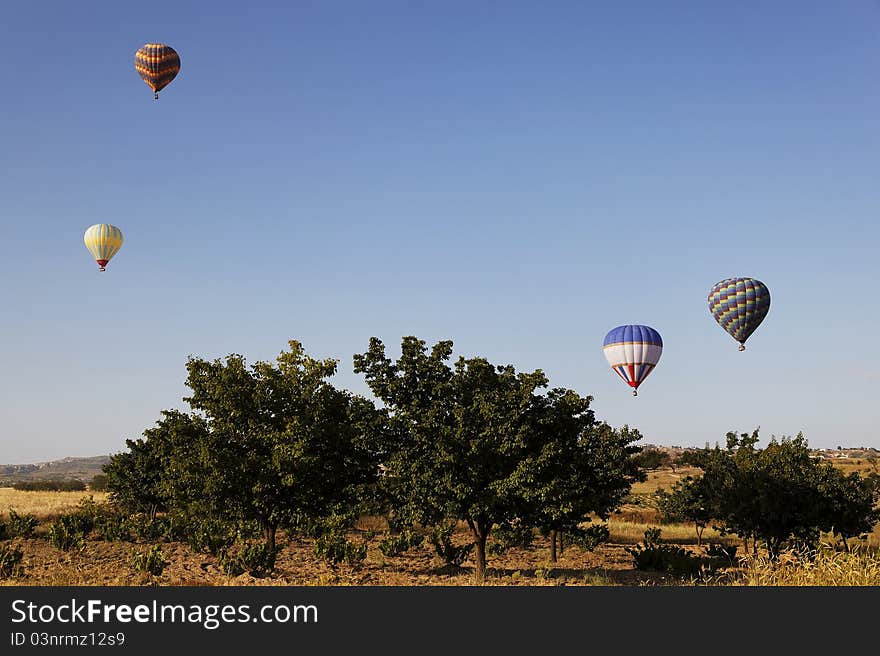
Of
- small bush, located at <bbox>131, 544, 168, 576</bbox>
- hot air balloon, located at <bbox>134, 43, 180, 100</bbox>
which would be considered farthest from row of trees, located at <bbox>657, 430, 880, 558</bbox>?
hot air balloon, located at <bbox>134, 43, 180, 100</bbox>

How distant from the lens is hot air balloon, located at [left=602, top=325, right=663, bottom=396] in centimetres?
4906

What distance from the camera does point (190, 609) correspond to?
10859mm

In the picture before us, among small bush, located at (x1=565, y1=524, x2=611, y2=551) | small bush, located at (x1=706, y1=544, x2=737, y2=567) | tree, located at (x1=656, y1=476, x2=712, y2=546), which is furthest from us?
tree, located at (x1=656, y1=476, x2=712, y2=546)

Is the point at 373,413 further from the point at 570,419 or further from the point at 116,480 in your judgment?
the point at 116,480

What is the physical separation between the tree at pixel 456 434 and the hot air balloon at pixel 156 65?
3724cm

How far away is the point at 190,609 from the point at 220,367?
69.1ft

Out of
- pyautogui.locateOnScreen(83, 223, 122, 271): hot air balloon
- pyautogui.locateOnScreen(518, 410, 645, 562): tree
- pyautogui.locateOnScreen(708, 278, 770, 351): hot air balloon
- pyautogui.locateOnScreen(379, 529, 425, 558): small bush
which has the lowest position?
pyautogui.locateOnScreen(379, 529, 425, 558): small bush

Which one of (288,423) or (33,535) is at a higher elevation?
(288,423)

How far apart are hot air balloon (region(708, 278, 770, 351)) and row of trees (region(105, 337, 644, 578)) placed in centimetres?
2702

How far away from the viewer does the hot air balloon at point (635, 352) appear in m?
49.1

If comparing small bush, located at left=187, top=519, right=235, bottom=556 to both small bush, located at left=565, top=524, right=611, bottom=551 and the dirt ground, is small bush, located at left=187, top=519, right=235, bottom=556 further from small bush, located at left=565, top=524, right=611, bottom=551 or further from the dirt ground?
small bush, located at left=565, top=524, right=611, bottom=551

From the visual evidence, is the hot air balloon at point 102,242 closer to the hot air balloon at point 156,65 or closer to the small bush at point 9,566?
the hot air balloon at point 156,65

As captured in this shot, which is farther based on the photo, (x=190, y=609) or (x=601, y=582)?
(x=601, y=582)

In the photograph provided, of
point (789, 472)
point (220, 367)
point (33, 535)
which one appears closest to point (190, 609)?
point (220, 367)
